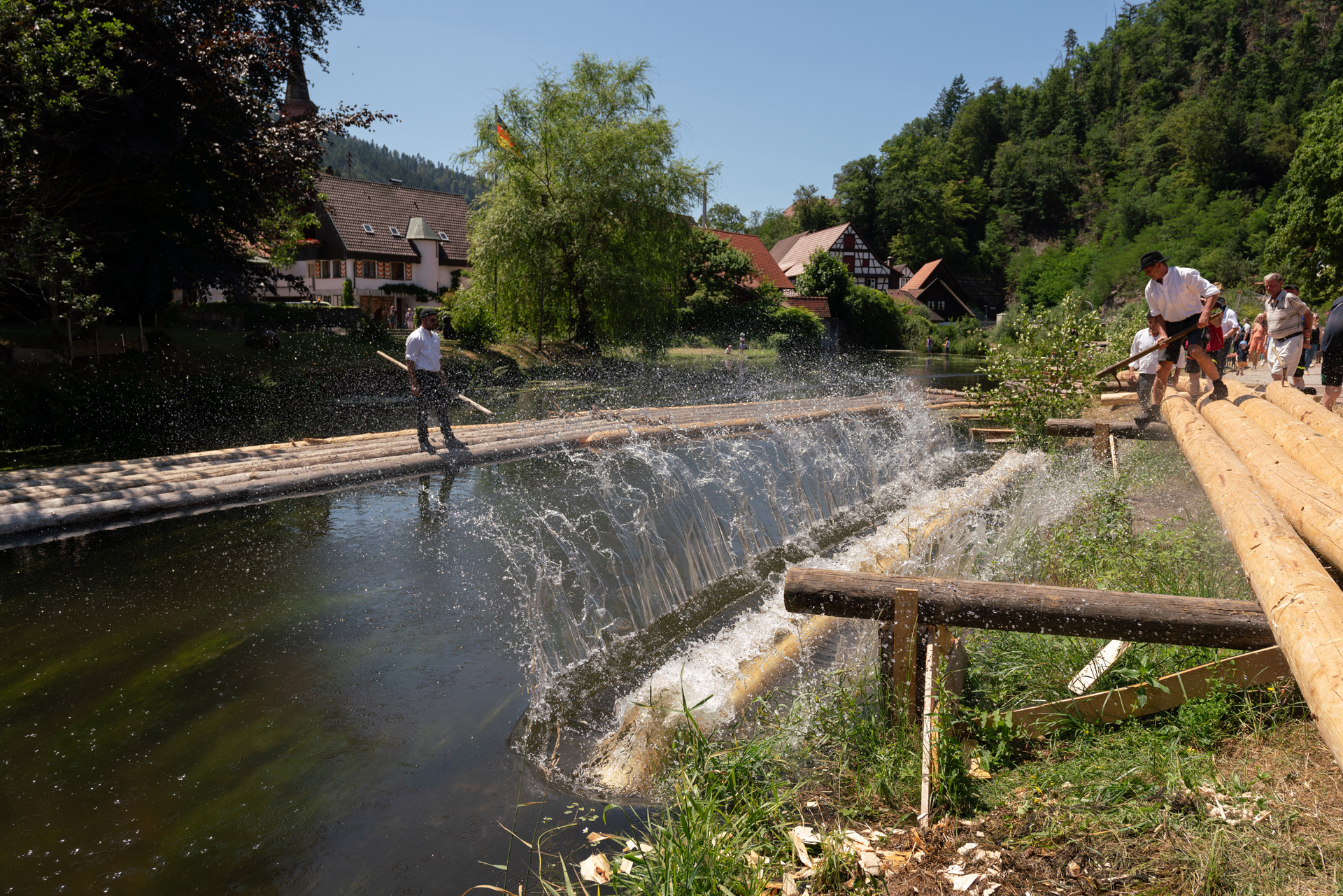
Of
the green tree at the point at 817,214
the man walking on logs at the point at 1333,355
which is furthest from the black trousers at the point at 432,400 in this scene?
the green tree at the point at 817,214

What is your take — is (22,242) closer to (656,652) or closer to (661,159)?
(656,652)

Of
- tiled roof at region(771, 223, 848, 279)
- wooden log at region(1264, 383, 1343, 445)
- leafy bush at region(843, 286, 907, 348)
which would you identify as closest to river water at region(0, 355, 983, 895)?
wooden log at region(1264, 383, 1343, 445)

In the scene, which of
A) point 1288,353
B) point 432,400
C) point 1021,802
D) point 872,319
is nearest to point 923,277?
point 872,319

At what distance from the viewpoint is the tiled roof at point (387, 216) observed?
43719 mm

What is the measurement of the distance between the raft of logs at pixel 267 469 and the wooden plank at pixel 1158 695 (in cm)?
825

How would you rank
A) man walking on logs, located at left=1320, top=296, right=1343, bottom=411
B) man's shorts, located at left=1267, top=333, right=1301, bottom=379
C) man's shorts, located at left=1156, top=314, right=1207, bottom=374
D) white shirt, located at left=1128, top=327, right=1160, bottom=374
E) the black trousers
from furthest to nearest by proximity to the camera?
man's shorts, located at left=1267, top=333, right=1301, bottom=379, the black trousers, white shirt, located at left=1128, top=327, right=1160, bottom=374, man walking on logs, located at left=1320, top=296, right=1343, bottom=411, man's shorts, located at left=1156, top=314, right=1207, bottom=374

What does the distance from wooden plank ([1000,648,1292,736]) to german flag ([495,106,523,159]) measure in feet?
94.5

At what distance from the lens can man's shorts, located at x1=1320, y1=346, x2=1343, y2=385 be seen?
9409 mm

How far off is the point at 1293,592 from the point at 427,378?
9.88 meters

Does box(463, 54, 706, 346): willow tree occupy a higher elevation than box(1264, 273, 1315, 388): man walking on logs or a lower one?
higher

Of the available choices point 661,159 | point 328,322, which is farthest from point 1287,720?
point 328,322

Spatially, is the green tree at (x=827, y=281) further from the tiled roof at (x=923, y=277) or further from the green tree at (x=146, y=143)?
the green tree at (x=146, y=143)

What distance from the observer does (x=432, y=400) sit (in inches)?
430

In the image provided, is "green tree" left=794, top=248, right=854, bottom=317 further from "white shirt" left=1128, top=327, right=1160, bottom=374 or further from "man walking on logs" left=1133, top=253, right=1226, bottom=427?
"man walking on logs" left=1133, top=253, right=1226, bottom=427
